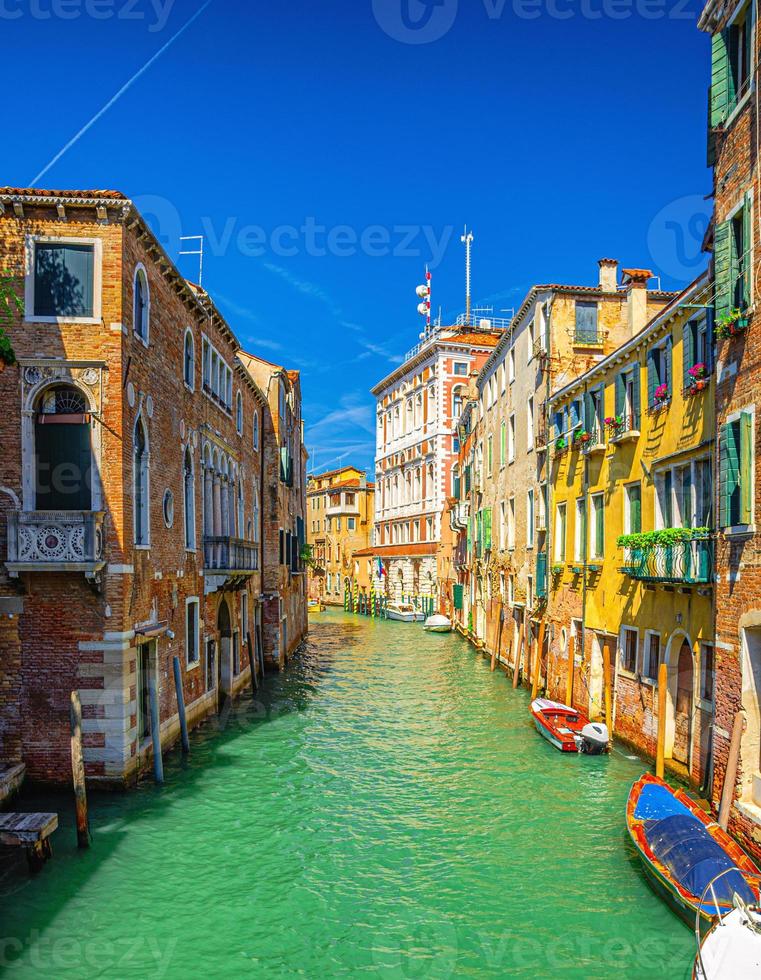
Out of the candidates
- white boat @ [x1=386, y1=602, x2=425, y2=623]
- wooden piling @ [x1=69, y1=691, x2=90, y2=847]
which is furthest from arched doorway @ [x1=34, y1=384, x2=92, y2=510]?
white boat @ [x1=386, y1=602, x2=425, y2=623]

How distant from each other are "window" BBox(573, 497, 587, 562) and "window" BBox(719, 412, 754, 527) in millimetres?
8145

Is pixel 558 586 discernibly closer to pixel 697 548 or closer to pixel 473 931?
pixel 697 548

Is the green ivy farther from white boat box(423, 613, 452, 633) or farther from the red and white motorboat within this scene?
white boat box(423, 613, 452, 633)

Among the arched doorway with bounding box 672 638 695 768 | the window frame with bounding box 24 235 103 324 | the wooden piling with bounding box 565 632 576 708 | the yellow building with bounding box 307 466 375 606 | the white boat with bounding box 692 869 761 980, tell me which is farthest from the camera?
the yellow building with bounding box 307 466 375 606

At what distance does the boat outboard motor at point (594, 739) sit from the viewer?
15961 millimetres

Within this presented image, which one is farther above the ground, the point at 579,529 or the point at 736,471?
the point at 736,471

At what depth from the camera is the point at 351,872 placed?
1082cm

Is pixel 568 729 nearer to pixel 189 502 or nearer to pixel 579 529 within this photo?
pixel 579 529

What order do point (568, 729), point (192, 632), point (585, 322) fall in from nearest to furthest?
point (568, 729) → point (192, 632) → point (585, 322)

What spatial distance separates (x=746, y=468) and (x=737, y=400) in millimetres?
931

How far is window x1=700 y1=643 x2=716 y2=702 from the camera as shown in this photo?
12688mm

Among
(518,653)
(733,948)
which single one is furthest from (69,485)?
(518,653)

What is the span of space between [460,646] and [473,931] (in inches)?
1086

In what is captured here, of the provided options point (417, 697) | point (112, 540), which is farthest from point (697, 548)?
point (417, 697)
